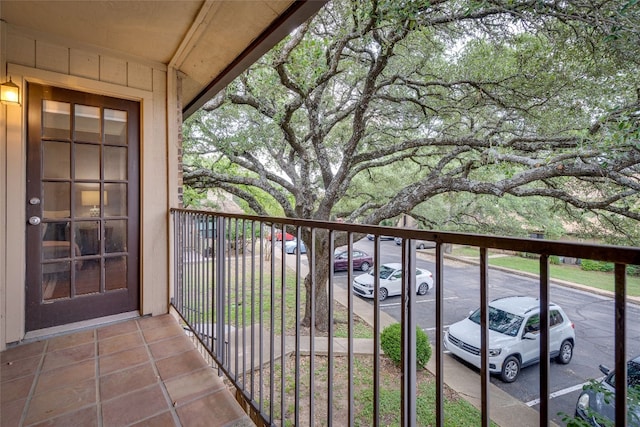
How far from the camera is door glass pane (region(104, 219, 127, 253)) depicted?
2.55 meters

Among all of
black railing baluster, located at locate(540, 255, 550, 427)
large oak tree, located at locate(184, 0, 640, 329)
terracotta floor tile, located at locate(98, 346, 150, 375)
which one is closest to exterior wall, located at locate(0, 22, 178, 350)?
terracotta floor tile, located at locate(98, 346, 150, 375)

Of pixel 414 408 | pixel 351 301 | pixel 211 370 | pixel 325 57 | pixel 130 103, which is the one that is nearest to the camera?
pixel 414 408

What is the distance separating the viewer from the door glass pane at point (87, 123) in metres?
2.44

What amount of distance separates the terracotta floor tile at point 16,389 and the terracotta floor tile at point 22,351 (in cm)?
31

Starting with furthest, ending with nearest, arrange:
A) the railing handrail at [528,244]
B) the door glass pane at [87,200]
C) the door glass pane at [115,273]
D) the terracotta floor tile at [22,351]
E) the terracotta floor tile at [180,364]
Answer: the door glass pane at [115,273], the door glass pane at [87,200], the terracotta floor tile at [22,351], the terracotta floor tile at [180,364], the railing handrail at [528,244]

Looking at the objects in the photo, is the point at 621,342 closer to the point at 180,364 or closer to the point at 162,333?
the point at 180,364

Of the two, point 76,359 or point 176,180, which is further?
point 176,180

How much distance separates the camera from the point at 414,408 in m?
0.85

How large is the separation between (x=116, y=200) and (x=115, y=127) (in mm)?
619

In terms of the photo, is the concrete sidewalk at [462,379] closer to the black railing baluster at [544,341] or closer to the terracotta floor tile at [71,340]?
the black railing baluster at [544,341]

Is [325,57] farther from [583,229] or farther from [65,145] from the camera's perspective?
[583,229]

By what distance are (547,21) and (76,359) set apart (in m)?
5.52

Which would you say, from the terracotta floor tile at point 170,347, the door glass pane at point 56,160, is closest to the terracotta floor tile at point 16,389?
the terracotta floor tile at point 170,347

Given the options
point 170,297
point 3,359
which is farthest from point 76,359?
point 170,297
